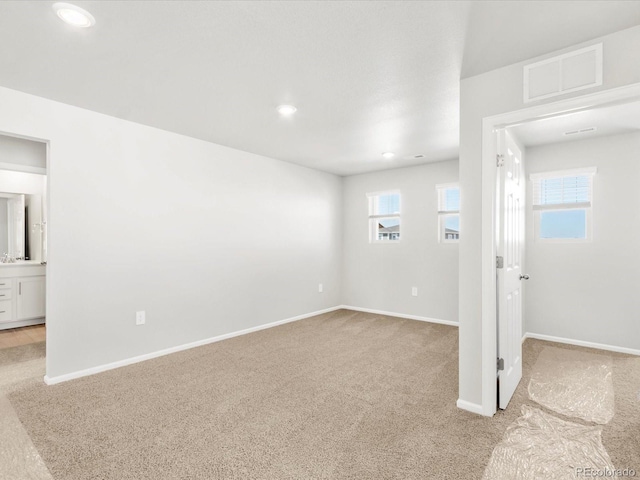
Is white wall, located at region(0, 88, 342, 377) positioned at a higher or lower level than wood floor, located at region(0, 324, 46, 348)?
higher

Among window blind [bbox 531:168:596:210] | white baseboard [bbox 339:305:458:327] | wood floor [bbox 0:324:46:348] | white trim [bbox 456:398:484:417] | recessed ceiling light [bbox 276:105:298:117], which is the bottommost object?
wood floor [bbox 0:324:46:348]

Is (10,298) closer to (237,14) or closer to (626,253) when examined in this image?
(237,14)

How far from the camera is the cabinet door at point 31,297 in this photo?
4617mm

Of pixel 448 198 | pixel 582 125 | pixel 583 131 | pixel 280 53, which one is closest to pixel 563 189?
pixel 583 131

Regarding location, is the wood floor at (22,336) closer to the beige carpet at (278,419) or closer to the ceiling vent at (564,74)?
the beige carpet at (278,419)

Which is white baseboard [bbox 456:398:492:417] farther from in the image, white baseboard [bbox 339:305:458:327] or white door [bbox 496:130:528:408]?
white baseboard [bbox 339:305:458:327]

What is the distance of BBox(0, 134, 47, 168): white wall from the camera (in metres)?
3.66

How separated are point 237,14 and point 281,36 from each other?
278 mm

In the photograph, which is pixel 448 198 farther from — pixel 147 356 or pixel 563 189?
pixel 147 356

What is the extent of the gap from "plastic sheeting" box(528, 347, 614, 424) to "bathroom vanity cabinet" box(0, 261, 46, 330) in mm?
6087

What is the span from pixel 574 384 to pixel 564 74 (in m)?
2.42

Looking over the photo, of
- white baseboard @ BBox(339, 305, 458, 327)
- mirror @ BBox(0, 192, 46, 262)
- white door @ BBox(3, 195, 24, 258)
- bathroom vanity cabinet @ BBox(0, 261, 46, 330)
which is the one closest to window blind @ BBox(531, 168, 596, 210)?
white baseboard @ BBox(339, 305, 458, 327)

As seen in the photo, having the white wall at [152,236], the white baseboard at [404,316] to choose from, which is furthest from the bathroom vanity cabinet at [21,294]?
the white baseboard at [404,316]

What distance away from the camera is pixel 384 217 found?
5598 millimetres
